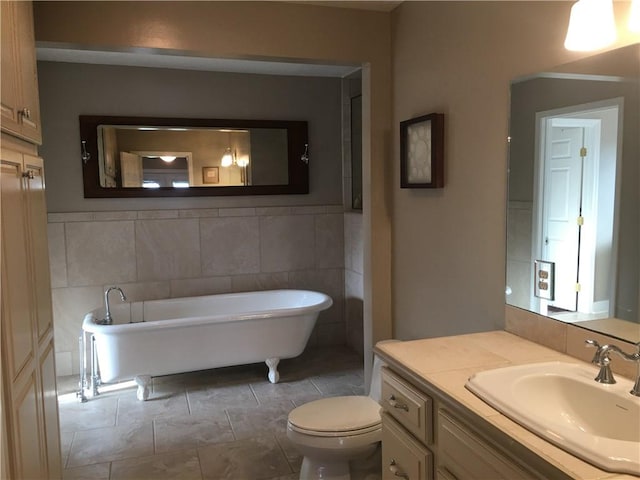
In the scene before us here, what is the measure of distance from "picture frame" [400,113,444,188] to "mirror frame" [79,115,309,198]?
1.96 meters

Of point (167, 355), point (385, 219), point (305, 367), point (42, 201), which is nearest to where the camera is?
point (42, 201)

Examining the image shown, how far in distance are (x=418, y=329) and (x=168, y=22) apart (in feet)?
7.06

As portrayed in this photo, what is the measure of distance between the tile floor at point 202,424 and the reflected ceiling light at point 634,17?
2.28m

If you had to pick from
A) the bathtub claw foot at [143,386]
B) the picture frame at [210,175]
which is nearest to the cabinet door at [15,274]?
the bathtub claw foot at [143,386]

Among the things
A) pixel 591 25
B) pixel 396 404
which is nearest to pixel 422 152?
pixel 591 25

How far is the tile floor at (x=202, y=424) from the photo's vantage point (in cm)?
278

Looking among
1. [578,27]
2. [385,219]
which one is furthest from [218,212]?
[578,27]

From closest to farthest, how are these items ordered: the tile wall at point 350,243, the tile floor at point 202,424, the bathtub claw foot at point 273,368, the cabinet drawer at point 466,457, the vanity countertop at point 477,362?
1. the vanity countertop at point 477,362
2. the cabinet drawer at point 466,457
3. the tile floor at point 202,424
4. the bathtub claw foot at point 273,368
5. the tile wall at point 350,243

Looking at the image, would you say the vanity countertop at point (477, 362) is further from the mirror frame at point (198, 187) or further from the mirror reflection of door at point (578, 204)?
the mirror frame at point (198, 187)

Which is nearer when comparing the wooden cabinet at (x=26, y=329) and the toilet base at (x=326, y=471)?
the wooden cabinet at (x=26, y=329)

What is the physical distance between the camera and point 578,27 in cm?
157

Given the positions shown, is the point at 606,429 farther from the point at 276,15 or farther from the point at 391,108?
the point at 276,15

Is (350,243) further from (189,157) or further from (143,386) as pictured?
(143,386)

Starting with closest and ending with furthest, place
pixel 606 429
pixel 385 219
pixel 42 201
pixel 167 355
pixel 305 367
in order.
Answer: pixel 606 429
pixel 42 201
pixel 385 219
pixel 167 355
pixel 305 367
